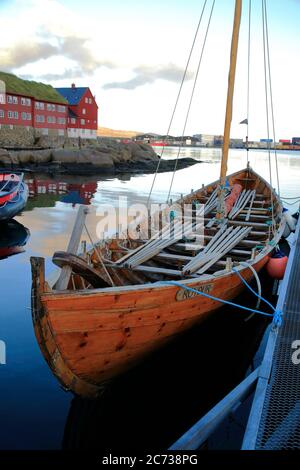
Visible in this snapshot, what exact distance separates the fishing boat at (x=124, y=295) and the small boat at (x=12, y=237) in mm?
6833

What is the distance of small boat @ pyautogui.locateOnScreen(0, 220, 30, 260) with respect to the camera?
1554 cm

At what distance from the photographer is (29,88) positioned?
65.6 m

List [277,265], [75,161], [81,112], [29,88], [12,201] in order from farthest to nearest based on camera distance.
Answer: [81,112]
[29,88]
[75,161]
[12,201]
[277,265]

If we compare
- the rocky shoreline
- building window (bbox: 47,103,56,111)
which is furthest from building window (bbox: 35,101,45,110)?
the rocky shoreline

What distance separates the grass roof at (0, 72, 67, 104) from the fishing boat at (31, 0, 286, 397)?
189ft

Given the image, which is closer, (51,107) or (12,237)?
(12,237)

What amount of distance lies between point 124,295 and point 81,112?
78506mm

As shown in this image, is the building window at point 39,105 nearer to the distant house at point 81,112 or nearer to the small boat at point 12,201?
the distant house at point 81,112

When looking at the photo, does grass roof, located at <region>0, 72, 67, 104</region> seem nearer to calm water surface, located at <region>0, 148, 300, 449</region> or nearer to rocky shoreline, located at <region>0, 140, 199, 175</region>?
rocky shoreline, located at <region>0, 140, 199, 175</region>

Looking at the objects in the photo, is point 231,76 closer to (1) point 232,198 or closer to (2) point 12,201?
(1) point 232,198

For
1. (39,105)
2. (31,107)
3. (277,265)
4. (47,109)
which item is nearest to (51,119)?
(47,109)
